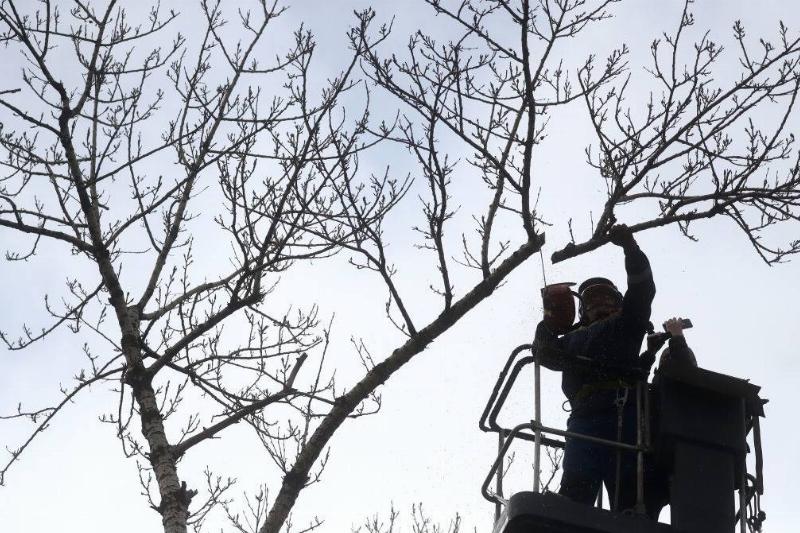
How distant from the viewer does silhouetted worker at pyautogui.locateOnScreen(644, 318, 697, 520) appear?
629 cm

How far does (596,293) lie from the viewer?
23.2 feet

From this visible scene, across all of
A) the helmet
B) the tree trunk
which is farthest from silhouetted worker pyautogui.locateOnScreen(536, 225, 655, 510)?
the tree trunk

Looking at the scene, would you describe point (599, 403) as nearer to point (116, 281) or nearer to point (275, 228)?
point (275, 228)

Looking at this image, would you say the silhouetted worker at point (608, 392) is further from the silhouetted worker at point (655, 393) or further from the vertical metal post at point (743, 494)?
the vertical metal post at point (743, 494)

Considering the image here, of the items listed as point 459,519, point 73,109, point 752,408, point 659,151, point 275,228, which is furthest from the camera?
point 459,519

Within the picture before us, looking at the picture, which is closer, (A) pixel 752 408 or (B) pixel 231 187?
(A) pixel 752 408

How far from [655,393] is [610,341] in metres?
0.37

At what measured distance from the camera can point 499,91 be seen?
819cm

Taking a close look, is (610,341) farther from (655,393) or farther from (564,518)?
(564,518)

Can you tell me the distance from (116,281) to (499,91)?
118 inches

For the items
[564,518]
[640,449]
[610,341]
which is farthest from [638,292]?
[564,518]

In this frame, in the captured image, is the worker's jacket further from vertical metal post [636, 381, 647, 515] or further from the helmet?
the helmet

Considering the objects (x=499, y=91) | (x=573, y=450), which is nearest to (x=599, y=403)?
(x=573, y=450)

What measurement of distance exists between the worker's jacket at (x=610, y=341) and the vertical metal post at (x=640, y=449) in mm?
179
